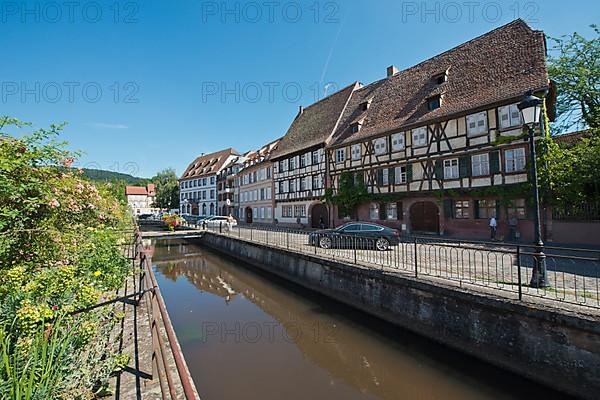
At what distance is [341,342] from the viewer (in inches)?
312

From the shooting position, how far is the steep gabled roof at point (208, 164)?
177 feet

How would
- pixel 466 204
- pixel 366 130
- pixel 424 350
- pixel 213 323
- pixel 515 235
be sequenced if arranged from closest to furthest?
pixel 424 350
pixel 213 323
pixel 515 235
pixel 466 204
pixel 366 130

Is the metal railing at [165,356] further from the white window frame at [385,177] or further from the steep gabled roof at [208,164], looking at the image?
the steep gabled roof at [208,164]

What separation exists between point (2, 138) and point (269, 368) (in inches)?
245

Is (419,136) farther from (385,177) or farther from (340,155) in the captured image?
(340,155)

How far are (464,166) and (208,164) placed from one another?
4834 centimetres

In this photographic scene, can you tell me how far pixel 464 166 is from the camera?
18.3 m

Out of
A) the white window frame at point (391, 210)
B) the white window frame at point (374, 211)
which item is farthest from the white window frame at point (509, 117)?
the white window frame at point (374, 211)

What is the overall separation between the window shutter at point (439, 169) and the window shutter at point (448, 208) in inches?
62.3

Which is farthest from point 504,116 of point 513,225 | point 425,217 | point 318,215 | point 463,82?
point 318,215

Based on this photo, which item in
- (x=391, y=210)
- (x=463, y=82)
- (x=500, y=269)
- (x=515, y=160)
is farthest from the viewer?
(x=391, y=210)

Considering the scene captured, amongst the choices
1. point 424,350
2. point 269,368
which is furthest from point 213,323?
point 424,350

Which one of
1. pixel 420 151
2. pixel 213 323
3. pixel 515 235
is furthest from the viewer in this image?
pixel 420 151

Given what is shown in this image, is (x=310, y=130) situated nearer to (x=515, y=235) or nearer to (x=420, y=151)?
(x=420, y=151)
